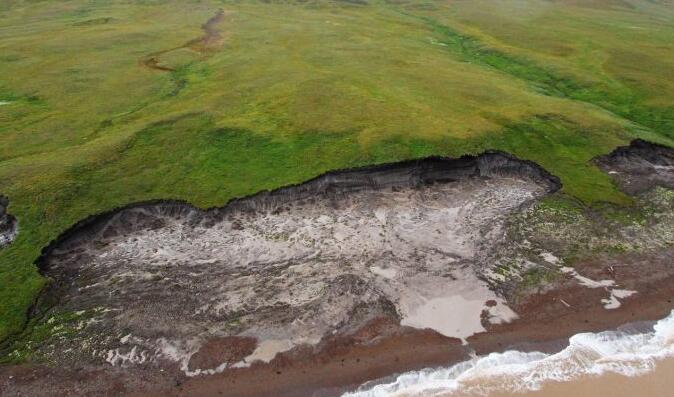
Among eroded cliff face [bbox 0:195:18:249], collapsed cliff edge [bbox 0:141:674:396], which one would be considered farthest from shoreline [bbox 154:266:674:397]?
eroded cliff face [bbox 0:195:18:249]

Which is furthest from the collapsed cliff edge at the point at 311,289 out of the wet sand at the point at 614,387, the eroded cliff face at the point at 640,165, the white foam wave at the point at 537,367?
the eroded cliff face at the point at 640,165

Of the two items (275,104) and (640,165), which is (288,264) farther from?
(640,165)

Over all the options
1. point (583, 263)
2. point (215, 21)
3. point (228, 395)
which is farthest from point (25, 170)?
point (215, 21)

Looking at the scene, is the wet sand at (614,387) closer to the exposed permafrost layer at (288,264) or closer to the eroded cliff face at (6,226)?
the exposed permafrost layer at (288,264)

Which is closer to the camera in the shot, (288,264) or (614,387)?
(614,387)

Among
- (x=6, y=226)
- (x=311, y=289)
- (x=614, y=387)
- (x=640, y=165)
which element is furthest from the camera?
(x=640, y=165)

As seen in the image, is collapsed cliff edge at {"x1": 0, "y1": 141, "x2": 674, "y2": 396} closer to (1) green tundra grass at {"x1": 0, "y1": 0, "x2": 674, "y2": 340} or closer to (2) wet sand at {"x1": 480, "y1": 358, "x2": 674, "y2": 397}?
(1) green tundra grass at {"x1": 0, "y1": 0, "x2": 674, "y2": 340}

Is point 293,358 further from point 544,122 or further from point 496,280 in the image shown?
point 544,122

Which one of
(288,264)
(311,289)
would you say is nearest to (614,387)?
(311,289)

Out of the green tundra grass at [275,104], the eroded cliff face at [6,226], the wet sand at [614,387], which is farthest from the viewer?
the green tundra grass at [275,104]
